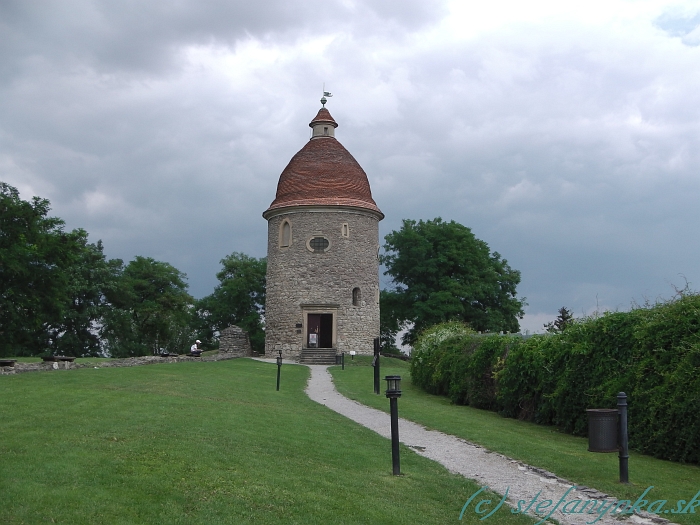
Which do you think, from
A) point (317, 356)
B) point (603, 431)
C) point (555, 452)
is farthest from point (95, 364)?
point (603, 431)

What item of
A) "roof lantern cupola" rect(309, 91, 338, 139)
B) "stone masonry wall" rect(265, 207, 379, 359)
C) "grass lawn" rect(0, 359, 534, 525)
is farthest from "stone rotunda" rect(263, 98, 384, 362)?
"grass lawn" rect(0, 359, 534, 525)

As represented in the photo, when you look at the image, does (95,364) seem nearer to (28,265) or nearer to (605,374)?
(28,265)

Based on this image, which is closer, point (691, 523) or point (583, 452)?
point (691, 523)

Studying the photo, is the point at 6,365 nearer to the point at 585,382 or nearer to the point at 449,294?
the point at 585,382

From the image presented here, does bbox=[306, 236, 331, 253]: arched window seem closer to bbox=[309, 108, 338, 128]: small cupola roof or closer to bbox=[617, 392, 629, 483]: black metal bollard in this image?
bbox=[309, 108, 338, 128]: small cupola roof

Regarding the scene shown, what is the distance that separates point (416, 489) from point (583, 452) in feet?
15.3

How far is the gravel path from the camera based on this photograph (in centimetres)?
734

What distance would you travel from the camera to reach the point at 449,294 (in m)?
45.4

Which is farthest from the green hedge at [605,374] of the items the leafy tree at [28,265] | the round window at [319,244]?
the leafy tree at [28,265]

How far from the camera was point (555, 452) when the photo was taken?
36.5ft

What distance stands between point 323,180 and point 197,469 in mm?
34293

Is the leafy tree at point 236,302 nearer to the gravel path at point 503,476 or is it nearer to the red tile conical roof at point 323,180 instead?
the red tile conical roof at point 323,180

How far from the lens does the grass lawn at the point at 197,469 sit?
6191 mm

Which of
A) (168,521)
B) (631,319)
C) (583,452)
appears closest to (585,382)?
(631,319)
